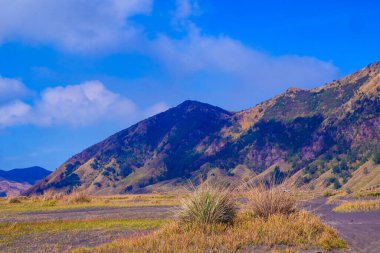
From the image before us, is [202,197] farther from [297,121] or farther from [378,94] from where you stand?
[297,121]

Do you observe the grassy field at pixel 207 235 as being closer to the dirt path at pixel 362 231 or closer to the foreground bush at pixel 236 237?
the foreground bush at pixel 236 237

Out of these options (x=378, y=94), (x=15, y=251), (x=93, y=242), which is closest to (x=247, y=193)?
(x=93, y=242)

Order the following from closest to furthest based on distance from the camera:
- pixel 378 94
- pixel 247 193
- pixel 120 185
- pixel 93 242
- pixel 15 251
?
1. pixel 15 251
2. pixel 93 242
3. pixel 247 193
4. pixel 378 94
5. pixel 120 185

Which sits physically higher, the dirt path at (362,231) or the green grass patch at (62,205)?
the green grass patch at (62,205)

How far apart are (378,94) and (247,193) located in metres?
127

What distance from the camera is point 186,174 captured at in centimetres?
17188

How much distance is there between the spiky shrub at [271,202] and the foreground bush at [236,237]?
994 mm

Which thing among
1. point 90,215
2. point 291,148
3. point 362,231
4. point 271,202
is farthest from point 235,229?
point 291,148

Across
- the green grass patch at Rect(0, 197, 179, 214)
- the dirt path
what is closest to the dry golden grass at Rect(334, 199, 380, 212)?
the dirt path

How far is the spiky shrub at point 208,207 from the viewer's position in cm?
1478

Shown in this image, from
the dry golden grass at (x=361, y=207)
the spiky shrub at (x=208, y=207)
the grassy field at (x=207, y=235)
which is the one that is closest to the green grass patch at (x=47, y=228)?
the grassy field at (x=207, y=235)

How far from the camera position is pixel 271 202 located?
16109 mm

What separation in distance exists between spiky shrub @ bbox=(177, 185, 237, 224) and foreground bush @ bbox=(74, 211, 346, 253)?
32 cm

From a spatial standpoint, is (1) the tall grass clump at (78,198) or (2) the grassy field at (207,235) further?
(1) the tall grass clump at (78,198)
